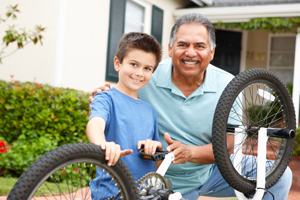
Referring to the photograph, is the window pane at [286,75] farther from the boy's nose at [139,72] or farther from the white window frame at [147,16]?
the boy's nose at [139,72]

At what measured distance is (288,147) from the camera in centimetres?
221

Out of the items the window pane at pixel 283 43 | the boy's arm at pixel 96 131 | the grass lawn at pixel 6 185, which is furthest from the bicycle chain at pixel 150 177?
the window pane at pixel 283 43

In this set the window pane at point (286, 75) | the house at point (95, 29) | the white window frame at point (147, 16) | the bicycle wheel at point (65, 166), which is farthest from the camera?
the window pane at point (286, 75)

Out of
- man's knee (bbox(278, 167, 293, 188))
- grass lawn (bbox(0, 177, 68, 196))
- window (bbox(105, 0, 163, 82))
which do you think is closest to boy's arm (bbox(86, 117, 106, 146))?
man's knee (bbox(278, 167, 293, 188))

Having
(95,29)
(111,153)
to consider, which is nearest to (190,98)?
(111,153)

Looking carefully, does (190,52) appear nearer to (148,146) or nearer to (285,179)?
(148,146)

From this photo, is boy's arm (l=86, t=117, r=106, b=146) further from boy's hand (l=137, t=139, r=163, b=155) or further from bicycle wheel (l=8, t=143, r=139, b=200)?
boy's hand (l=137, t=139, r=163, b=155)

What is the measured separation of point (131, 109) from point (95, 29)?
409cm

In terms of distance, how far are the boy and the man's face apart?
0.35 metres

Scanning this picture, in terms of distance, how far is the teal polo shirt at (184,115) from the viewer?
7.57ft

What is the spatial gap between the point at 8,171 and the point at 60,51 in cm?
186

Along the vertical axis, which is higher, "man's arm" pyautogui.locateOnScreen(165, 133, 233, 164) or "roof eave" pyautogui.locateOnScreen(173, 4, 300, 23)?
"roof eave" pyautogui.locateOnScreen(173, 4, 300, 23)

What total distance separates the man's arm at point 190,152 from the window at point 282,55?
7665mm

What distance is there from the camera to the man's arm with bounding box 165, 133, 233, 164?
71.7 inches
